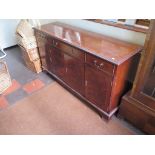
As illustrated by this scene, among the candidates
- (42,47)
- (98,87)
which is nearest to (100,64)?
(98,87)

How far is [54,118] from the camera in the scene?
1.77m

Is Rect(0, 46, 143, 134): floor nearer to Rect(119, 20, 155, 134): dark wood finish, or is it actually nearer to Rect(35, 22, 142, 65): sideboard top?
Rect(119, 20, 155, 134): dark wood finish

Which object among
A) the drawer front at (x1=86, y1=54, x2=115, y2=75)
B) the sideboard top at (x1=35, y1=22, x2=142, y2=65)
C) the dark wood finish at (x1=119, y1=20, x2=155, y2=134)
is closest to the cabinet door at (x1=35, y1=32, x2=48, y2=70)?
the sideboard top at (x1=35, y1=22, x2=142, y2=65)

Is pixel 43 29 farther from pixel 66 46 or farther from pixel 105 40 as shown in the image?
pixel 105 40

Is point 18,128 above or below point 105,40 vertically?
below

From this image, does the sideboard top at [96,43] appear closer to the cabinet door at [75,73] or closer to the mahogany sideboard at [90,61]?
the mahogany sideboard at [90,61]

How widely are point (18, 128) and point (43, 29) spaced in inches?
50.9

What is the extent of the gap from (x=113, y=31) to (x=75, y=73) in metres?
0.67

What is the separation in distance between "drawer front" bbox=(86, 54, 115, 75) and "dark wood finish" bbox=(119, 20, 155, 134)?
0.79 ft

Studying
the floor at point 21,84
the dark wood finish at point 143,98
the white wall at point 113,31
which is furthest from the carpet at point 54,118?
the white wall at point 113,31

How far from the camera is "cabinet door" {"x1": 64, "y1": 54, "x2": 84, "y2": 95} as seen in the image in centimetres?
166

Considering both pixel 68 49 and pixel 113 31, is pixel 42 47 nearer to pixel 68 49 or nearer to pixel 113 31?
pixel 68 49

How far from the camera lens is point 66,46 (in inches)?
66.7
